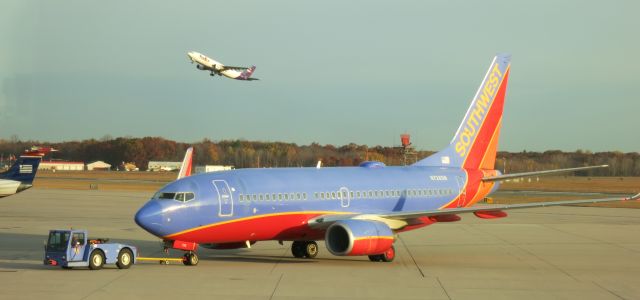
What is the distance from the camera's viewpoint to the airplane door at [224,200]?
28969 mm

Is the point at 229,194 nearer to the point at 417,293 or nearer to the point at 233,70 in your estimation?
the point at 417,293


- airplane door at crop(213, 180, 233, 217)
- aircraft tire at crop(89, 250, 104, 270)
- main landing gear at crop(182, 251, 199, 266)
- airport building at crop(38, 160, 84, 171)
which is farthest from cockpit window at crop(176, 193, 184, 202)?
airport building at crop(38, 160, 84, 171)

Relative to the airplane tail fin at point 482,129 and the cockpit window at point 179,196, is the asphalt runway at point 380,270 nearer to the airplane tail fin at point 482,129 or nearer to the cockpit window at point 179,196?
the cockpit window at point 179,196

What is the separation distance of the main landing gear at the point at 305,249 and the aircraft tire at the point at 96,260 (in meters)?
8.49

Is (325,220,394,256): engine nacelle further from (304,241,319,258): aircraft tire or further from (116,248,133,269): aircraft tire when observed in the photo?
(116,248,133,269): aircraft tire

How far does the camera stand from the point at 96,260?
27.6m

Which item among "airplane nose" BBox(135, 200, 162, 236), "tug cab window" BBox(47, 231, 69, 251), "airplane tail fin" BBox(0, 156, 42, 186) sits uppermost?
"airplane tail fin" BBox(0, 156, 42, 186)

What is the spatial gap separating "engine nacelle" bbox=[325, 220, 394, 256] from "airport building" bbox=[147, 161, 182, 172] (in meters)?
122

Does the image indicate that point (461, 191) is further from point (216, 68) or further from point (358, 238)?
point (216, 68)

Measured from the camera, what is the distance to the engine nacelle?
94.5 ft

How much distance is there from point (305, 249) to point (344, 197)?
109 inches

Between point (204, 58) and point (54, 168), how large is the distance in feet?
383

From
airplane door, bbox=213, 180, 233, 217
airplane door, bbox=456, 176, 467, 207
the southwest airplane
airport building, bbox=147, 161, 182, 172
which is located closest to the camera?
the southwest airplane

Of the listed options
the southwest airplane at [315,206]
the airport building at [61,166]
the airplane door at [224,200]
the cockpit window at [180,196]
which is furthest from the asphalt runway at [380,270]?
the airport building at [61,166]
